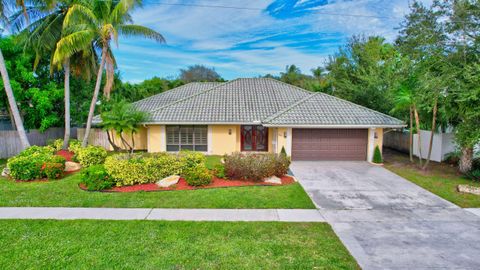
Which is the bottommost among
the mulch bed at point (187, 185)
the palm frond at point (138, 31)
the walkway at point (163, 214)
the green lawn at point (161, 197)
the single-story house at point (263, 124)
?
the walkway at point (163, 214)

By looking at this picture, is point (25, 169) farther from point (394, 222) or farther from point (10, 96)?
point (394, 222)

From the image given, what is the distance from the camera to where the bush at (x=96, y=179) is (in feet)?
31.9

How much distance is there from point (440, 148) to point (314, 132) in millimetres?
6971

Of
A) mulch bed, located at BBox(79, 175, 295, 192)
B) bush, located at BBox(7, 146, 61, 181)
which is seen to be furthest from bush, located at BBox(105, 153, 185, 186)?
bush, located at BBox(7, 146, 61, 181)

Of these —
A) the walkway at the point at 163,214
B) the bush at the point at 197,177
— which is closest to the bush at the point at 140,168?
the bush at the point at 197,177

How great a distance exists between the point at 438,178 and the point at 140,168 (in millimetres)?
12640

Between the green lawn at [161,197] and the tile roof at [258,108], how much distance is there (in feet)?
19.1

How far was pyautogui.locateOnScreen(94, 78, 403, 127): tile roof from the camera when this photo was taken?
15055mm

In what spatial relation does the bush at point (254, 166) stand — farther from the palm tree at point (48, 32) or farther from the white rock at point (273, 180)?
the palm tree at point (48, 32)

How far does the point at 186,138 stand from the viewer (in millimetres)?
17422

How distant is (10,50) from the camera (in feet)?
53.0

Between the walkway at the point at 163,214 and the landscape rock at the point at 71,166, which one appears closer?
the walkway at the point at 163,214

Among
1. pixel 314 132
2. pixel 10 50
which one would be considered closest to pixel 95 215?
pixel 314 132

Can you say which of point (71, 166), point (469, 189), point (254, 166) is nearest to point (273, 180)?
point (254, 166)
